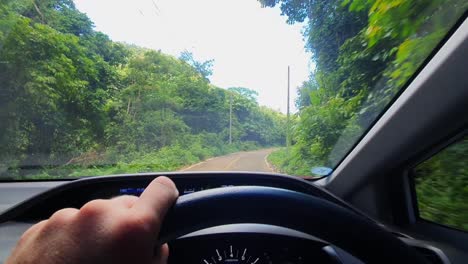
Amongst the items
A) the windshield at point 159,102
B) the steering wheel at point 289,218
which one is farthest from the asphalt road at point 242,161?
the steering wheel at point 289,218

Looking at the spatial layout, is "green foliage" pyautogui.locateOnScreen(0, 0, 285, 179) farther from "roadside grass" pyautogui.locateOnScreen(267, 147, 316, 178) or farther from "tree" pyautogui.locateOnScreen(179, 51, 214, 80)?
"roadside grass" pyautogui.locateOnScreen(267, 147, 316, 178)

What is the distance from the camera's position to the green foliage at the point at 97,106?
3.44m

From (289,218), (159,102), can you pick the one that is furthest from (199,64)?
(289,218)

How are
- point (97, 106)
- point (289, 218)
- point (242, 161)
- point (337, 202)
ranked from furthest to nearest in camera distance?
1. point (97, 106)
2. point (242, 161)
3. point (337, 202)
4. point (289, 218)

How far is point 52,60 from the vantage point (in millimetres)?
3775

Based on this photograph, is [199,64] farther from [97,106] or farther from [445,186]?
[445,186]

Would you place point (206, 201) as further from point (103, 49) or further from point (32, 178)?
point (103, 49)

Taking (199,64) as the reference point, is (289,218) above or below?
below

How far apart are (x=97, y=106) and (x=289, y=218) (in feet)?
11.2

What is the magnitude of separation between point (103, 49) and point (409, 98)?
3.11 metres

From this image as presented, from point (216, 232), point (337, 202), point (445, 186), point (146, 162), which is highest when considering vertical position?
point (146, 162)

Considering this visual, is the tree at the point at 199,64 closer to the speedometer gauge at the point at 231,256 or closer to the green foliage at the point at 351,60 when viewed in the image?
the green foliage at the point at 351,60

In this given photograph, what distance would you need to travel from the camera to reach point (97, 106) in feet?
12.5

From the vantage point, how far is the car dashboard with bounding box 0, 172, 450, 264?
2.02 meters
